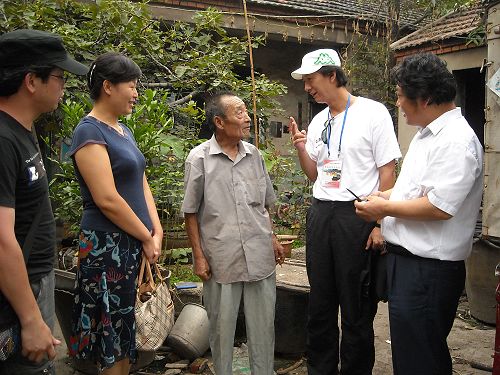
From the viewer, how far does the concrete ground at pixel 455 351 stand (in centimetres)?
393

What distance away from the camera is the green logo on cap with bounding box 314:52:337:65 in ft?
10.9

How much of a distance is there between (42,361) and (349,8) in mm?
10827

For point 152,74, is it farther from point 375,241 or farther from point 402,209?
point 402,209

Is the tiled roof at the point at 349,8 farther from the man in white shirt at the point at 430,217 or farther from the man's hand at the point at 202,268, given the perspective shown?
the man in white shirt at the point at 430,217

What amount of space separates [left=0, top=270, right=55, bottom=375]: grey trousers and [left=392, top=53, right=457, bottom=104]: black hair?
1.76 m

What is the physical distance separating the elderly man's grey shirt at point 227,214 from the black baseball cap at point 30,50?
1249 millimetres

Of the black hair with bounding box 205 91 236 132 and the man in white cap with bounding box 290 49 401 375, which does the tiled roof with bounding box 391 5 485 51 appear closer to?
the man in white cap with bounding box 290 49 401 375

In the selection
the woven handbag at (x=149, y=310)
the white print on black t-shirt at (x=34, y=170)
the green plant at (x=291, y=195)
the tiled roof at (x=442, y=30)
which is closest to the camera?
the white print on black t-shirt at (x=34, y=170)

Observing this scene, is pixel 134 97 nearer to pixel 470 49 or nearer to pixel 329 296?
Result: pixel 329 296

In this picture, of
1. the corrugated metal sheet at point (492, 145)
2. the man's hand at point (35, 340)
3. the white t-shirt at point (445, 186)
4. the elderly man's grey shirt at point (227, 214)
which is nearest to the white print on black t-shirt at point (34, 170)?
the man's hand at point (35, 340)

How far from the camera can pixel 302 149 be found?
138 inches

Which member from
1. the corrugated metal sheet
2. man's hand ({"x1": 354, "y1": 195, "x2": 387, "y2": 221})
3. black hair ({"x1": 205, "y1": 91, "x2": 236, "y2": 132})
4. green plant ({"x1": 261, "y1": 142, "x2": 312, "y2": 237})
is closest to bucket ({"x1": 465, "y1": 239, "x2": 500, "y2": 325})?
the corrugated metal sheet

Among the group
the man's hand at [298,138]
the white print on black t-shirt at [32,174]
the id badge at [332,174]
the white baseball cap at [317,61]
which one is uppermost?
the white baseball cap at [317,61]

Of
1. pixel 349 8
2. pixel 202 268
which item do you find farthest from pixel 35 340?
pixel 349 8
